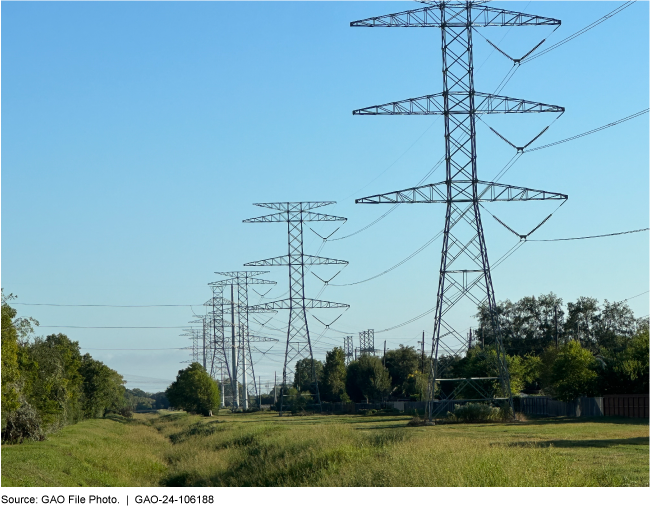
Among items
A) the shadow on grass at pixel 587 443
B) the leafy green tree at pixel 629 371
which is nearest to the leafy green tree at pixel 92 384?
the leafy green tree at pixel 629 371

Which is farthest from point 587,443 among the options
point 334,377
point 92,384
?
point 334,377

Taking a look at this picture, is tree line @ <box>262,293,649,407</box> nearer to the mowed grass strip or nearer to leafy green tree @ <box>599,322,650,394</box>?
leafy green tree @ <box>599,322,650,394</box>

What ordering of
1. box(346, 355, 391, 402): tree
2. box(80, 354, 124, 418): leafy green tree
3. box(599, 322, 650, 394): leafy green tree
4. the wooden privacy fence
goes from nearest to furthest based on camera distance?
the wooden privacy fence
box(599, 322, 650, 394): leafy green tree
box(80, 354, 124, 418): leafy green tree
box(346, 355, 391, 402): tree

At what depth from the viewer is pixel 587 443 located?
103 ft

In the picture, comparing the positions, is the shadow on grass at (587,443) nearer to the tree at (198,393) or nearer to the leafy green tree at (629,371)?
the leafy green tree at (629,371)

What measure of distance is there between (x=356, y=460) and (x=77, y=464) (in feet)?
69.4

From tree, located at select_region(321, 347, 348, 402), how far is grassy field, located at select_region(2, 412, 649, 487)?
203ft

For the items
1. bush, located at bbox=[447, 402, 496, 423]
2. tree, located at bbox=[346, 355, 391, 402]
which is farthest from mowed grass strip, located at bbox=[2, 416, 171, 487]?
tree, located at bbox=[346, 355, 391, 402]

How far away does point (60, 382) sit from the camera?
59219mm

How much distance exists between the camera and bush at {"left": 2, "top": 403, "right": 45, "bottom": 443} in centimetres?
4716

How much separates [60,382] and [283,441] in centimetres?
2723

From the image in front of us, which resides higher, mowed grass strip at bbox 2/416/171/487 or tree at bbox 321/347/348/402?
tree at bbox 321/347/348/402

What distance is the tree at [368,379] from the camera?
116 meters

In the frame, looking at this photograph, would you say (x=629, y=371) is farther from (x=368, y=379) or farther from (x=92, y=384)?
(x=92, y=384)
